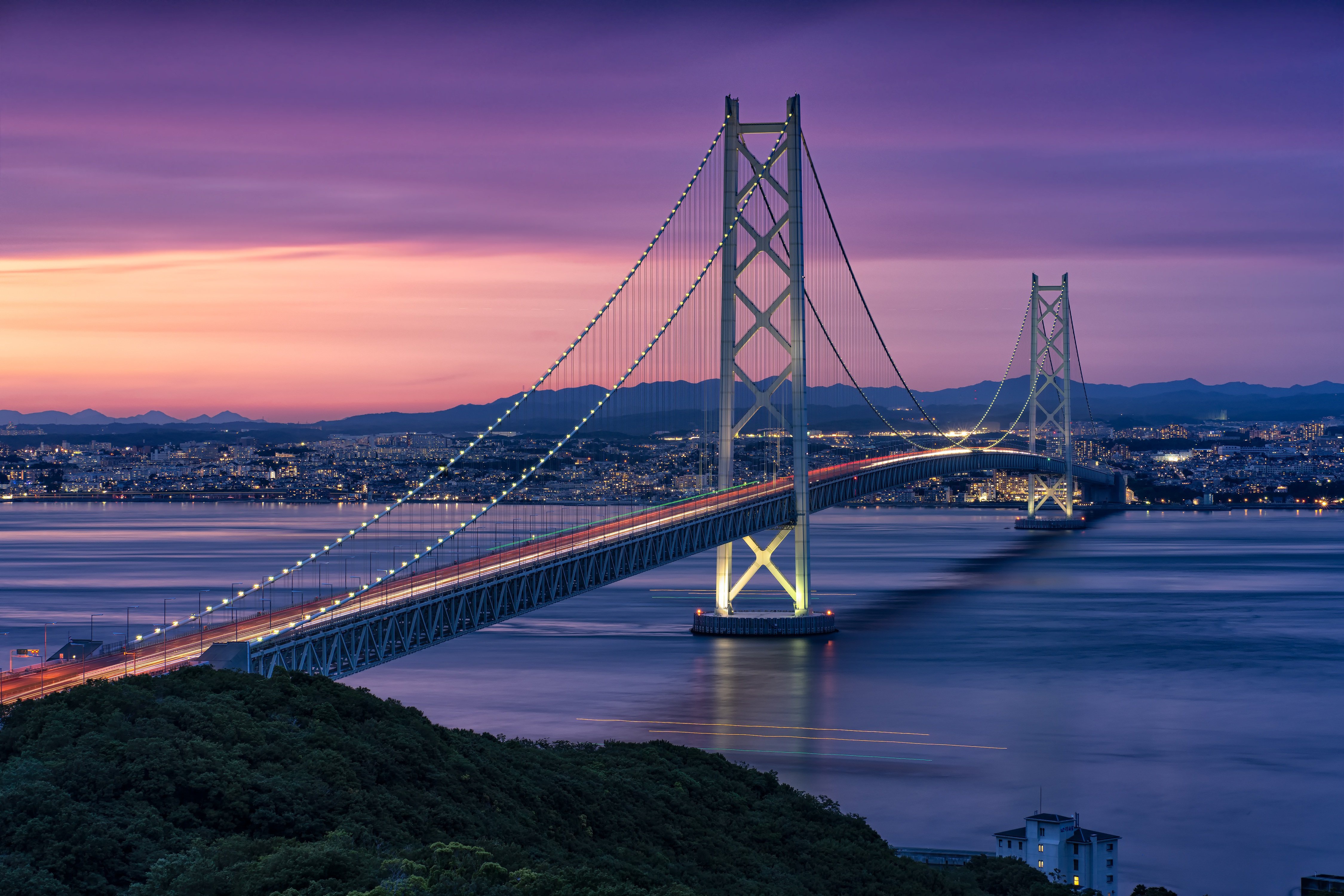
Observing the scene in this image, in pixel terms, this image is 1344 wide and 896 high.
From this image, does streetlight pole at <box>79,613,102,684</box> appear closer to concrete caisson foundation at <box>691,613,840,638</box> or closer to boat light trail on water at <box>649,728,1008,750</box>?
boat light trail on water at <box>649,728,1008,750</box>

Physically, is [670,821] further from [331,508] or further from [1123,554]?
[331,508]

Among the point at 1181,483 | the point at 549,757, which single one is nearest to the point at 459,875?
the point at 549,757

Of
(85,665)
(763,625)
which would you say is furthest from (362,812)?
(763,625)

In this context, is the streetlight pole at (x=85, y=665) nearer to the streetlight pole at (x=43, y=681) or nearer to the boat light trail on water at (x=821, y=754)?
the streetlight pole at (x=43, y=681)

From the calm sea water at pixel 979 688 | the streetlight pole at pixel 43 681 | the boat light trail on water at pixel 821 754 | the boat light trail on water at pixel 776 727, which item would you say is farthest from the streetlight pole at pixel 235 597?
the boat light trail on water at pixel 821 754

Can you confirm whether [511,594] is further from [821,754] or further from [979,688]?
[979,688]
